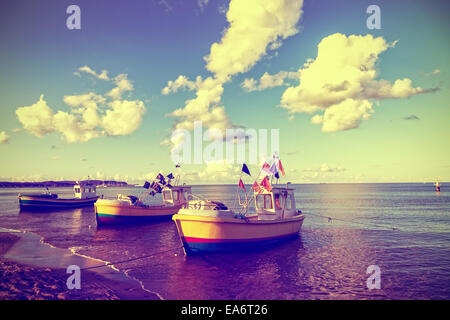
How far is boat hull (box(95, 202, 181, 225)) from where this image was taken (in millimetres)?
27906

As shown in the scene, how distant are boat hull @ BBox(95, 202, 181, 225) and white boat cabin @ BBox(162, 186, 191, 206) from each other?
2.60 m

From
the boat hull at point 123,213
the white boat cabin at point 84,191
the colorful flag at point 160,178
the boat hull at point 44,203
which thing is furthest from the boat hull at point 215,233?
the white boat cabin at point 84,191

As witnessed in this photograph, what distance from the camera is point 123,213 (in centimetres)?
2817

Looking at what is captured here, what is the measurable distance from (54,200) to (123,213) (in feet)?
87.9

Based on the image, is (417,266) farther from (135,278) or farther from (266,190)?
(135,278)

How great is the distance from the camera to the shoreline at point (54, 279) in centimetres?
989

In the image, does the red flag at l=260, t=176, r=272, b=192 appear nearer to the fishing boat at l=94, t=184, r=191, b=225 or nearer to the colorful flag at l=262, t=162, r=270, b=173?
the colorful flag at l=262, t=162, r=270, b=173

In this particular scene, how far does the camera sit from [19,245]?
61.1 feet

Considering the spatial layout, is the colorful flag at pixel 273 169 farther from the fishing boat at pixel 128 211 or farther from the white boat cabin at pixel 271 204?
the fishing boat at pixel 128 211

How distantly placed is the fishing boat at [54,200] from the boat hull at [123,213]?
76.9ft

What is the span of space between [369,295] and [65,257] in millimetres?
17700

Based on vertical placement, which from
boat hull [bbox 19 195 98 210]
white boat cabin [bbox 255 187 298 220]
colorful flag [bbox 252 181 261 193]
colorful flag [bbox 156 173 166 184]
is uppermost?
colorful flag [bbox 156 173 166 184]

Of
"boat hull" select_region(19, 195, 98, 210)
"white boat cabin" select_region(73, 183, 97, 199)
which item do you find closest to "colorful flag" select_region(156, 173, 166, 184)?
"boat hull" select_region(19, 195, 98, 210)

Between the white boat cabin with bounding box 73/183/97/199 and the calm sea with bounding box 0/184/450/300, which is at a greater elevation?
the white boat cabin with bounding box 73/183/97/199
